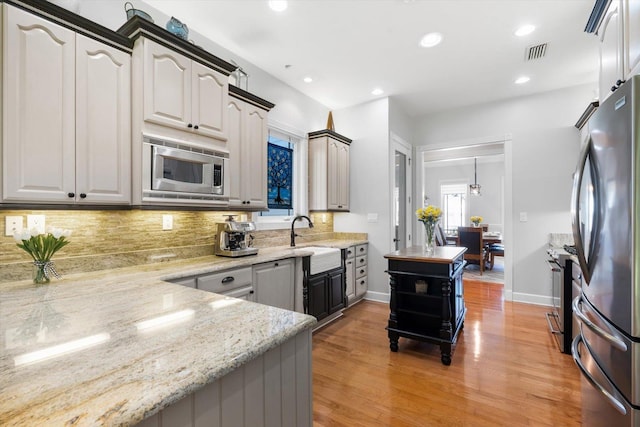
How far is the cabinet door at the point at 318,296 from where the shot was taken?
3039 mm

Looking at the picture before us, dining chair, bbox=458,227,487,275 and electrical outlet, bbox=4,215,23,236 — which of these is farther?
dining chair, bbox=458,227,487,275

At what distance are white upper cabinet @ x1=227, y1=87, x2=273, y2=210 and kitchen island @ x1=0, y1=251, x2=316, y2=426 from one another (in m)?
1.52

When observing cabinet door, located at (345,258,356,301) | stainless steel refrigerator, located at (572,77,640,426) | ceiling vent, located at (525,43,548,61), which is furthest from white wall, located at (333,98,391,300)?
stainless steel refrigerator, located at (572,77,640,426)

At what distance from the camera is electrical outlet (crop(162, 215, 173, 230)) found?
242 centimetres

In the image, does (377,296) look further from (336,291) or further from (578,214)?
(578,214)

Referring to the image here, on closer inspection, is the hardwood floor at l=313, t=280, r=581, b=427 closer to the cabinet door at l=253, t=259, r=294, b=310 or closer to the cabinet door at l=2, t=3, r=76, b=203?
the cabinet door at l=253, t=259, r=294, b=310

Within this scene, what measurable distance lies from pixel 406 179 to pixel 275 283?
3193 millimetres

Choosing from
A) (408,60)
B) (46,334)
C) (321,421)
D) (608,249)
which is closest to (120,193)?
(46,334)

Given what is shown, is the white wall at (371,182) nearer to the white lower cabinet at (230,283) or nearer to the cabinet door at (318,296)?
the cabinet door at (318,296)

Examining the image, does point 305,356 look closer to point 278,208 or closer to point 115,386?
point 115,386

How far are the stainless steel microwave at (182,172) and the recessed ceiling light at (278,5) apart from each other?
4.17 ft

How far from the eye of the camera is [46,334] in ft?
2.99

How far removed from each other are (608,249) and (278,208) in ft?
10.2

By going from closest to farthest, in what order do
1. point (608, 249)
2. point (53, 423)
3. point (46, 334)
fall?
point (53, 423) < point (46, 334) < point (608, 249)
